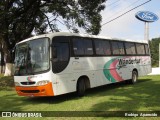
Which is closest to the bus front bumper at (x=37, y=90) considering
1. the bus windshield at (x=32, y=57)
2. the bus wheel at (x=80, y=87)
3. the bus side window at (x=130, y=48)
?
the bus windshield at (x=32, y=57)

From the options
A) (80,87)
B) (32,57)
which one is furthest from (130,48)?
(32,57)

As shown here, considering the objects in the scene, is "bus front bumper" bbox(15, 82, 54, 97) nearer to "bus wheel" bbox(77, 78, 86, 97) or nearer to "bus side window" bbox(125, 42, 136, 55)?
"bus wheel" bbox(77, 78, 86, 97)

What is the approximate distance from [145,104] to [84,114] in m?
2.47

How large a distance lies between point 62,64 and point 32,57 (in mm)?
1301

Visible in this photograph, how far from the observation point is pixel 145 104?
35.8 ft

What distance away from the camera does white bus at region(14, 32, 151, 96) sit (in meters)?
12.5

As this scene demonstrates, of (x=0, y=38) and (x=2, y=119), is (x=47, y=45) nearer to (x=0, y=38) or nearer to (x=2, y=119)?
(x=2, y=119)

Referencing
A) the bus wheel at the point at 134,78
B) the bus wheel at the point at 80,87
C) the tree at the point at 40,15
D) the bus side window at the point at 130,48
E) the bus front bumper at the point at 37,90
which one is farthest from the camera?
the tree at the point at 40,15

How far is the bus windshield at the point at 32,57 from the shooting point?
495 inches

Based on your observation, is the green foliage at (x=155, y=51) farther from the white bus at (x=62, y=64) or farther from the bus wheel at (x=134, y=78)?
the white bus at (x=62, y=64)

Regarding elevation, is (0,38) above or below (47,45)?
above

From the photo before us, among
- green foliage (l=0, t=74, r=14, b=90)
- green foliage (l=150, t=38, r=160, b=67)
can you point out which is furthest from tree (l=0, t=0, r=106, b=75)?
green foliage (l=150, t=38, r=160, b=67)

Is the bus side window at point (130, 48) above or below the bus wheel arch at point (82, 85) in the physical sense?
above

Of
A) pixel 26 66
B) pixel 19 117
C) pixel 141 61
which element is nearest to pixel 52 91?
pixel 26 66
